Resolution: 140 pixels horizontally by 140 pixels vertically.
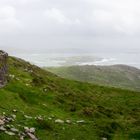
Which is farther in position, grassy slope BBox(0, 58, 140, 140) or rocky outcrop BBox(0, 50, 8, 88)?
rocky outcrop BBox(0, 50, 8, 88)

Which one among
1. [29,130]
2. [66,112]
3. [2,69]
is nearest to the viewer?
[29,130]

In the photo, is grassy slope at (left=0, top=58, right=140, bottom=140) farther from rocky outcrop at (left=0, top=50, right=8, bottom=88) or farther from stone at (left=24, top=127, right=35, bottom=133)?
rocky outcrop at (left=0, top=50, right=8, bottom=88)

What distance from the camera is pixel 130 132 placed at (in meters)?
36.0

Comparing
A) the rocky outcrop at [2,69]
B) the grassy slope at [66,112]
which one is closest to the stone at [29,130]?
the grassy slope at [66,112]

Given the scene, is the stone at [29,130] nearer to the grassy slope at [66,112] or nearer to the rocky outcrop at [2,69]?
the grassy slope at [66,112]

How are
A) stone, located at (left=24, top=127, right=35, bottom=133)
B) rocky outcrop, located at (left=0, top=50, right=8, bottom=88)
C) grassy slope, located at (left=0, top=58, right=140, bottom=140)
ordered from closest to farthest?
stone, located at (left=24, top=127, right=35, bottom=133), grassy slope, located at (left=0, top=58, right=140, bottom=140), rocky outcrop, located at (left=0, top=50, right=8, bottom=88)

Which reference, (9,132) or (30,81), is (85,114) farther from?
(9,132)

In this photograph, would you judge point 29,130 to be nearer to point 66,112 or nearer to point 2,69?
point 2,69

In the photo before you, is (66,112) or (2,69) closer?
(2,69)

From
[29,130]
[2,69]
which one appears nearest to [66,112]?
[2,69]

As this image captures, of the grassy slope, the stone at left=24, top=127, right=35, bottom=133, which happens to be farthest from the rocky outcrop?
the stone at left=24, top=127, right=35, bottom=133

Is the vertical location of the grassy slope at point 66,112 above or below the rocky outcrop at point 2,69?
below

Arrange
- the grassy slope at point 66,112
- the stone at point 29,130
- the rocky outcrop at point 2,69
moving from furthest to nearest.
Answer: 1. the rocky outcrop at point 2,69
2. the grassy slope at point 66,112
3. the stone at point 29,130

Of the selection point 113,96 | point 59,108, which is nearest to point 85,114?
point 59,108
